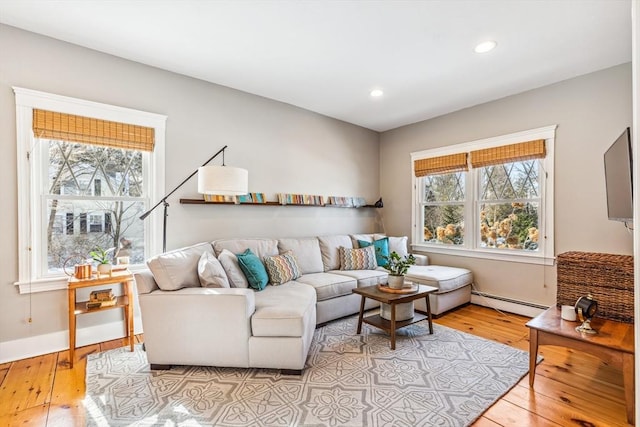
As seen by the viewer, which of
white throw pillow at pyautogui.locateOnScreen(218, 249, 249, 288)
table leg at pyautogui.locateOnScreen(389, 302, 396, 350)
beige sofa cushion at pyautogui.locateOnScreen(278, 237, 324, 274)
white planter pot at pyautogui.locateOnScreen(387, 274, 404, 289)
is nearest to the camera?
table leg at pyautogui.locateOnScreen(389, 302, 396, 350)

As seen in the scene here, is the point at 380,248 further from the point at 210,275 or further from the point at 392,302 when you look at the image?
the point at 210,275

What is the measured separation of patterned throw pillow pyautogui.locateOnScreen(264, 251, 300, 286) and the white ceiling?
6.54 ft

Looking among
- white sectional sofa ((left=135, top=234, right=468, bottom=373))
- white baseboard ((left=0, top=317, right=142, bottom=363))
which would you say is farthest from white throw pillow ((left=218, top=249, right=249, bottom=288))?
white baseboard ((left=0, top=317, right=142, bottom=363))

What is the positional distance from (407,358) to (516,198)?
2.53 meters

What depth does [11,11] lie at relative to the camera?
231cm

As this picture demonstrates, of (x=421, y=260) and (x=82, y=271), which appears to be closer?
(x=82, y=271)

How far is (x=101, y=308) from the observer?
260cm

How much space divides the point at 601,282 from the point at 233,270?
122 inches

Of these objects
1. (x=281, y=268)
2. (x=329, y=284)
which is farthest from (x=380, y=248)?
(x=281, y=268)

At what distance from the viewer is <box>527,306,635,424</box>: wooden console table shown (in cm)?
178

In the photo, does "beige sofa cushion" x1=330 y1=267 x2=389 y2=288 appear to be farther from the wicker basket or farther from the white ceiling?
the white ceiling

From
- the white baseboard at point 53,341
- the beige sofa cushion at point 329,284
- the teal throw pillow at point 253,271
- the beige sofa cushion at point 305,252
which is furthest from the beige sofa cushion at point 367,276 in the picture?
the white baseboard at point 53,341

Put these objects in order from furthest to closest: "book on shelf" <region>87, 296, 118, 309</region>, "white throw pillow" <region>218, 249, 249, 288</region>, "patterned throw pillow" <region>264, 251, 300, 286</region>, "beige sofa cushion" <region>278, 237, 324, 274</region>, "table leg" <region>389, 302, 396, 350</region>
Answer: "beige sofa cushion" <region>278, 237, 324, 274</region> < "patterned throw pillow" <region>264, 251, 300, 286</region> < "white throw pillow" <region>218, 249, 249, 288</region> < "table leg" <region>389, 302, 396, 350</region> < "book on shelf" <region>87, 296, 118, 309</region>

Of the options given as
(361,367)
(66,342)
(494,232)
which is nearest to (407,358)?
(361,367)
